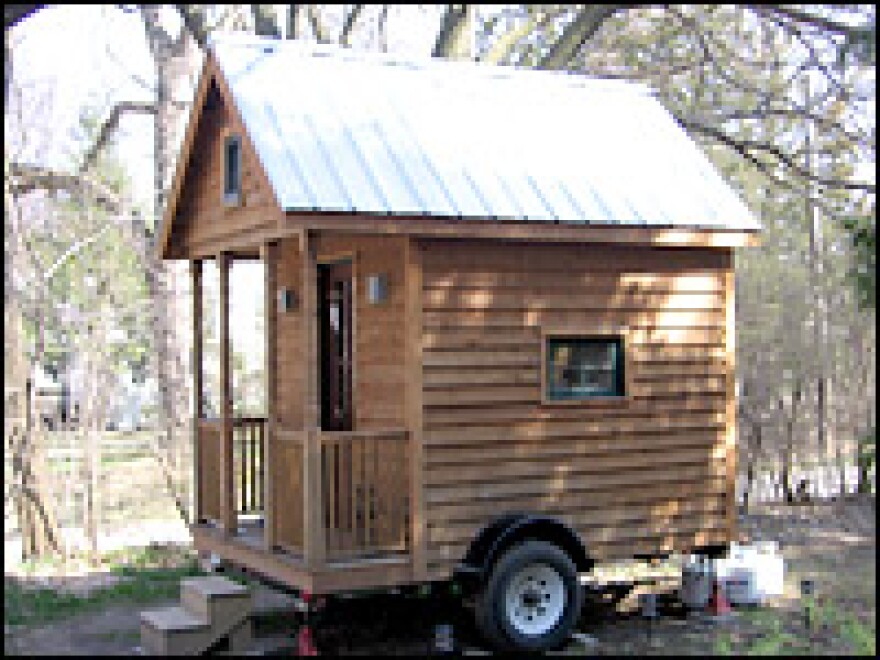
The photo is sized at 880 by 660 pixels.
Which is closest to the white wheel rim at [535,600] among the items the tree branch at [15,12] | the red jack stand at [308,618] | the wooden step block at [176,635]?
the red jack stand at [308,618]

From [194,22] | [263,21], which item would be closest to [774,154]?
[263,21]

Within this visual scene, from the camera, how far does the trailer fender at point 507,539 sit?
28.4 feet

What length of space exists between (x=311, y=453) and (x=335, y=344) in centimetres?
217

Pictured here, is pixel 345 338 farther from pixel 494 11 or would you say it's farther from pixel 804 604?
pixel 494 11

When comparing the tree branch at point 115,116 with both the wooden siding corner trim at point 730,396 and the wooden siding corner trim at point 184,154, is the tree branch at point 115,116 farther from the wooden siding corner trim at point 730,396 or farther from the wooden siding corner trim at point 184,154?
the wooden siding corner trim at point 730,396

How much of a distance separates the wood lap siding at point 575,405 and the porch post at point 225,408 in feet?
6.72

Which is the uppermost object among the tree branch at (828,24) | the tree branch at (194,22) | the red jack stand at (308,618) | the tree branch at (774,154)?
Answer: the tree branch at (194,22)

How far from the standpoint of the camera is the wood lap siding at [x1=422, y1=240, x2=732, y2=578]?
8.76 metres

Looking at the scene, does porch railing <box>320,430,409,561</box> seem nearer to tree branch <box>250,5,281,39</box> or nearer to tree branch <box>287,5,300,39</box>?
tree branch <box>250,5,281,39</box>

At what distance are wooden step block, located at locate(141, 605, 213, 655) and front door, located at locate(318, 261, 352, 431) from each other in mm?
2031

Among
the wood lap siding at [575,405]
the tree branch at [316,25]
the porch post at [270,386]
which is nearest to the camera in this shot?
the wood lap siding at [575,405]

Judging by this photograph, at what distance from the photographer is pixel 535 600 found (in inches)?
352

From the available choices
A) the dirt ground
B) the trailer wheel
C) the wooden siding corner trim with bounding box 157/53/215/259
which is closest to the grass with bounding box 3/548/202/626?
the dirt ground

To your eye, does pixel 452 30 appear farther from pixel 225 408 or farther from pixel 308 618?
pixel 308 618
